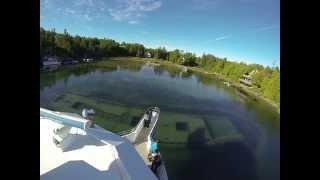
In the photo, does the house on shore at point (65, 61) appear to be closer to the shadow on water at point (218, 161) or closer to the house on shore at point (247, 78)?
the shadow on water at point (218, 161)

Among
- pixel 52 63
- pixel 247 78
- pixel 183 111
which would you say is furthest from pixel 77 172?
pixel 247 78

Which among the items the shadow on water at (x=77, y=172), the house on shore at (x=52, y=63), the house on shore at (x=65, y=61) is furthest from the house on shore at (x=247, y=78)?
the shadow on water at (x=77, y=172)

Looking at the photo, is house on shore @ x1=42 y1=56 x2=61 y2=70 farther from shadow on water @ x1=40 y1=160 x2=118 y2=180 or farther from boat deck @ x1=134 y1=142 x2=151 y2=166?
shadow on water @ x1=40 y1=160 x2=118 y2=180

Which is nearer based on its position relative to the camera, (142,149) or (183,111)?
(142,149)

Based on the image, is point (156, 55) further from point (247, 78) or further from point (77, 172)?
point (77, 172)

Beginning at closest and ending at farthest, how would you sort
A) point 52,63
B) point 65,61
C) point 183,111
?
point 183,111
point 52,63
point 65,61

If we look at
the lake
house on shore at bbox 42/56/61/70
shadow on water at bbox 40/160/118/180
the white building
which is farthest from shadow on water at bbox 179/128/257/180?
house on shore at bbox 42/56/61/70

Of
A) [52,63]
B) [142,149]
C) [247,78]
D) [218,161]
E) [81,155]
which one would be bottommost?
[218,161]
